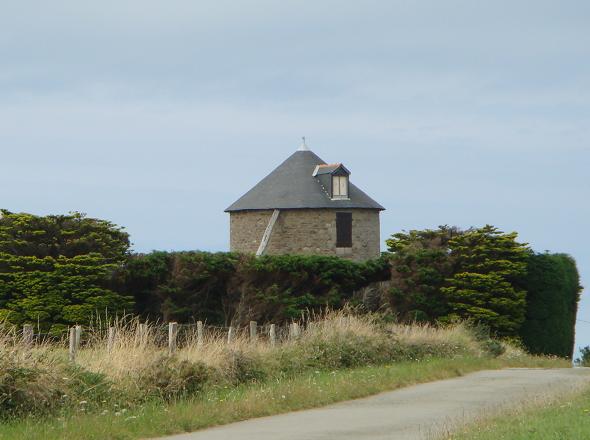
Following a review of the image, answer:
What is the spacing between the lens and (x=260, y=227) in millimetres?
48094

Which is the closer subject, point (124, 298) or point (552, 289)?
point (124, 298)

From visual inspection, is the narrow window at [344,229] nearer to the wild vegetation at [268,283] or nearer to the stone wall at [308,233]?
the stone wall at [308,233]

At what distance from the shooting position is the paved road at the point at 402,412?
13234mm

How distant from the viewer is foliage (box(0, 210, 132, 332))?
3394cm

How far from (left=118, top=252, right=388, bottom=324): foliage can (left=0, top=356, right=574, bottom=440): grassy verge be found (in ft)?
44.4

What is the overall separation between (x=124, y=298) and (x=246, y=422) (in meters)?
21.2

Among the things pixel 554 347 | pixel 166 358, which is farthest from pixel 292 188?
pixel 166 358

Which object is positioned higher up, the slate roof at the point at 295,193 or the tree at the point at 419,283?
the slate roof at the point at 295,193

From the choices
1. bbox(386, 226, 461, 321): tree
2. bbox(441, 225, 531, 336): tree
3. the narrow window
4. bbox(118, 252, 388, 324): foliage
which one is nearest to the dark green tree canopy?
bbox(118, 252, 388, 324): foliage

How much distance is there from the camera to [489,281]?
36438 millimetres

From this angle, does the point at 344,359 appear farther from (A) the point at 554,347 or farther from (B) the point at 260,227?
(B) the point at 260,227

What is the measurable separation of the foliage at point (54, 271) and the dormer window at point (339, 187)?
15.2m

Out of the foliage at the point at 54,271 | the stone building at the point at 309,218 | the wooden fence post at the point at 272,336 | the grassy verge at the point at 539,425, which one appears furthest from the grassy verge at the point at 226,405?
the stone building at the point at 309,218

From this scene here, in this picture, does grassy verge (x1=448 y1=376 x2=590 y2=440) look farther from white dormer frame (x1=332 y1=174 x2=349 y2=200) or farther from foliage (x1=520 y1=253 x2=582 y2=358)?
white dormer frame (x1=332 y1=174 x2=349 y2=200)
